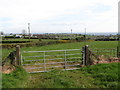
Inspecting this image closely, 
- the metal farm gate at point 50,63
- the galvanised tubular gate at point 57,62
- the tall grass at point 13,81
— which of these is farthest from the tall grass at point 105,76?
the tall grass at point 13,81

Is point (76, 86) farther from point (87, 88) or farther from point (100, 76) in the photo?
point (100, 76)

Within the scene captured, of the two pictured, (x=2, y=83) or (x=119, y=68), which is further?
(x=119, y=68)

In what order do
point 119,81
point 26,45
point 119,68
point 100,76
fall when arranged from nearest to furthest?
point 119,81, point 100,76, point 119,68, point 26,45

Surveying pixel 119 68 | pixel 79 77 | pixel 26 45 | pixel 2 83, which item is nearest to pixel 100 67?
pixel 119 68

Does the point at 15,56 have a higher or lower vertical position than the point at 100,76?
higher

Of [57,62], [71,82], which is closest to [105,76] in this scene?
[71,82]

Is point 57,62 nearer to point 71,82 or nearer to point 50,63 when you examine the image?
point 50,63

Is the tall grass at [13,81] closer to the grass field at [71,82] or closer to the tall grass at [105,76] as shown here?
the grass field at [71,82]

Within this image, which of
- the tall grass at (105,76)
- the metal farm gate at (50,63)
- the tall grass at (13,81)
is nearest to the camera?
the tall grass at (13,81)

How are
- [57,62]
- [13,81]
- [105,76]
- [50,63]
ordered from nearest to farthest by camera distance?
[13,81] → [105,76] → [50,63] → [57,62]

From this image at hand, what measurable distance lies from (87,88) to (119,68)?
2.85 metres

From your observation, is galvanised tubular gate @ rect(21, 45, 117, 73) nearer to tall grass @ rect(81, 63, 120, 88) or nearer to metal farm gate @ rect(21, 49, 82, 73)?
metal farm gate @ rect(21, 49, 82, 73)

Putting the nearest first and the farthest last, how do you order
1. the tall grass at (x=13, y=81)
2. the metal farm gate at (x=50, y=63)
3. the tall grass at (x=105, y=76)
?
the tall grass at (x=13, y=81) → the tall grass at (x=105, y=76) → the metal farm gate at (x=50, y=63)

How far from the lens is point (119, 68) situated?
22.4 ft
